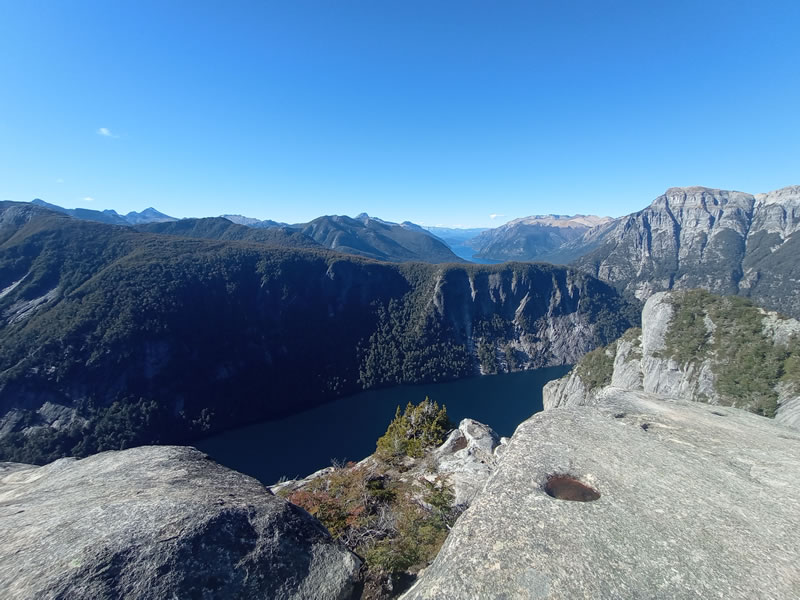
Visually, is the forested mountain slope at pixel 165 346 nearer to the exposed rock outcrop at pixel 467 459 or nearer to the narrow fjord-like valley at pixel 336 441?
the narrow fjord-like valley at pixel 336 441

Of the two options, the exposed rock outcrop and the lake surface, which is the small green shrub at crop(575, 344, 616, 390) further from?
the exposed rock outcrop

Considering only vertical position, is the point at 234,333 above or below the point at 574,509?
below

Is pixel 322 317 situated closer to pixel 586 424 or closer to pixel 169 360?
pixel 169 360

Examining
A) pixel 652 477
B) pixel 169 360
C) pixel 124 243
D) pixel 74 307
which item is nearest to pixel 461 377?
pixel 169 360

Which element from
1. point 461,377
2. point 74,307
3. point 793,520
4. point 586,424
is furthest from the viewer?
point 461,377

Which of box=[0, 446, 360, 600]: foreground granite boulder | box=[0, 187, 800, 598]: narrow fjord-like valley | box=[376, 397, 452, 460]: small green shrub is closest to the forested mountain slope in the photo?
box=[0, 187, 800, 598]: narrow fjord-like valley

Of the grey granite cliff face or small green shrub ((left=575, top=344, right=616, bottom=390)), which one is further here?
small green shrub ((left=575, top=344, right=616, bottom=390))
